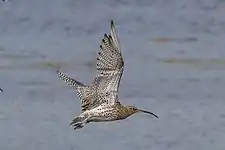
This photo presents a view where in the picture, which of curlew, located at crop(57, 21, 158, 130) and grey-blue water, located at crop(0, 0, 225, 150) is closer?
curlew, located at crop(57, 21, 158, 130)

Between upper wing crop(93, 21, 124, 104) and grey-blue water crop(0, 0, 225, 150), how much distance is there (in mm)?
1710

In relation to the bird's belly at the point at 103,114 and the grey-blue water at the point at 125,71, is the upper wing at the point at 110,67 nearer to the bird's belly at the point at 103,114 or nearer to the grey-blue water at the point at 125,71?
the bird's belly at the point at 103,114

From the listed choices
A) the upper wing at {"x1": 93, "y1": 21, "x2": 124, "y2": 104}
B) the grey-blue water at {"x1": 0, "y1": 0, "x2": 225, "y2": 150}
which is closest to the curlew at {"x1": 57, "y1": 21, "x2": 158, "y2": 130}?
the upper wing at {"x1": 93, "y1": 21, "x2": 124, "y2": 104}

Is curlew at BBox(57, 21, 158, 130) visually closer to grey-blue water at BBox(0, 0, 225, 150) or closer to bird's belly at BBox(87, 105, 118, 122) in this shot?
bird's belly at BBox(87, 105, 118, 122)

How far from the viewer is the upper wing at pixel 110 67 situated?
8445mm

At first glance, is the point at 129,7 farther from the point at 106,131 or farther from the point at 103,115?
the point at 103,115

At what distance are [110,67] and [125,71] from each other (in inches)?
168

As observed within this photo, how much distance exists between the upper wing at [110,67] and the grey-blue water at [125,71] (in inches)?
67.3

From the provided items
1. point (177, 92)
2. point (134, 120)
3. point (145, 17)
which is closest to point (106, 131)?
point (134, 120)

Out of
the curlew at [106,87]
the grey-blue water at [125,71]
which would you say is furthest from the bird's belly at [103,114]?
the grey-blue water at [125,71]

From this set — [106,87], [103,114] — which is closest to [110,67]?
[106,87]

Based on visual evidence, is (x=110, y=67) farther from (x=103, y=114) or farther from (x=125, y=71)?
(x=125, y=71)

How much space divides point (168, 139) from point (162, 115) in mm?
647

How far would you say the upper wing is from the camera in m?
8.45
